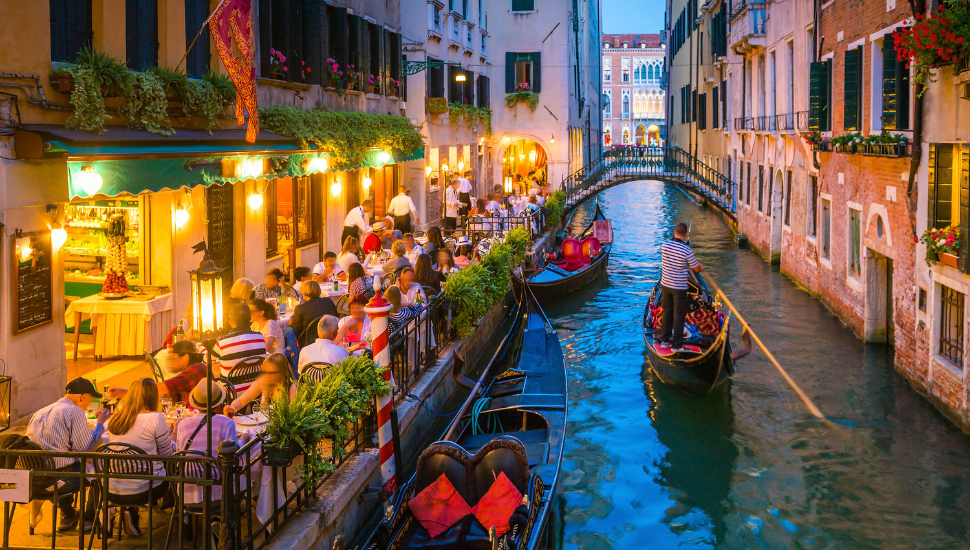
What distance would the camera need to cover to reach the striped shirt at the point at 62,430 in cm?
500

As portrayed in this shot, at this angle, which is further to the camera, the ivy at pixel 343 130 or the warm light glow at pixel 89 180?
the ivy at pixel 343 130

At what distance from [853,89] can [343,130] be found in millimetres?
7167

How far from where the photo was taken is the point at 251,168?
950 centimetres

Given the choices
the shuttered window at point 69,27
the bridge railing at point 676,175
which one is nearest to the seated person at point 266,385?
the shuttered window at point 69,27

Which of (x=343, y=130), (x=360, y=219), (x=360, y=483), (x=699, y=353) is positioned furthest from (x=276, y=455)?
(x=360, y=219)

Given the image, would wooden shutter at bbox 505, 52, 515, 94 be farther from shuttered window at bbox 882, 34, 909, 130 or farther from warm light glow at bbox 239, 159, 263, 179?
warm light glow at bbox 239, 159, 263, 179

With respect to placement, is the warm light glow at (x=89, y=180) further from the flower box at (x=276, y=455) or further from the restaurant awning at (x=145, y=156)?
the flower box at (x=276, y=455)

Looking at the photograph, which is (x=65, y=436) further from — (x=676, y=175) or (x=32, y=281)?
(x=676, y=175)

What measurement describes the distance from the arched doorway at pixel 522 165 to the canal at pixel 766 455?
656 inches

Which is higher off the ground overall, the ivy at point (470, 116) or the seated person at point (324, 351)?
the ivy at point (470, 116)

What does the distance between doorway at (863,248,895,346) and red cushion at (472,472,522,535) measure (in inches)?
316

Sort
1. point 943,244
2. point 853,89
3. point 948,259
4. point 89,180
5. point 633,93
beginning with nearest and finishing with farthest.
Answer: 1. point 89,180
2. point 948,259
3. point 943,244
4. point 853,89
5. point 633,93

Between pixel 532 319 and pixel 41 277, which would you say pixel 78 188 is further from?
pixel 532 319

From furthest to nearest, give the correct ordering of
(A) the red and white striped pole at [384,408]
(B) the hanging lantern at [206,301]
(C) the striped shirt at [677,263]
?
(C) the striped shirt at [677,263] < (A) the red and white striped pole at [384,408] < (B) the hanging lantern at [206,301]
